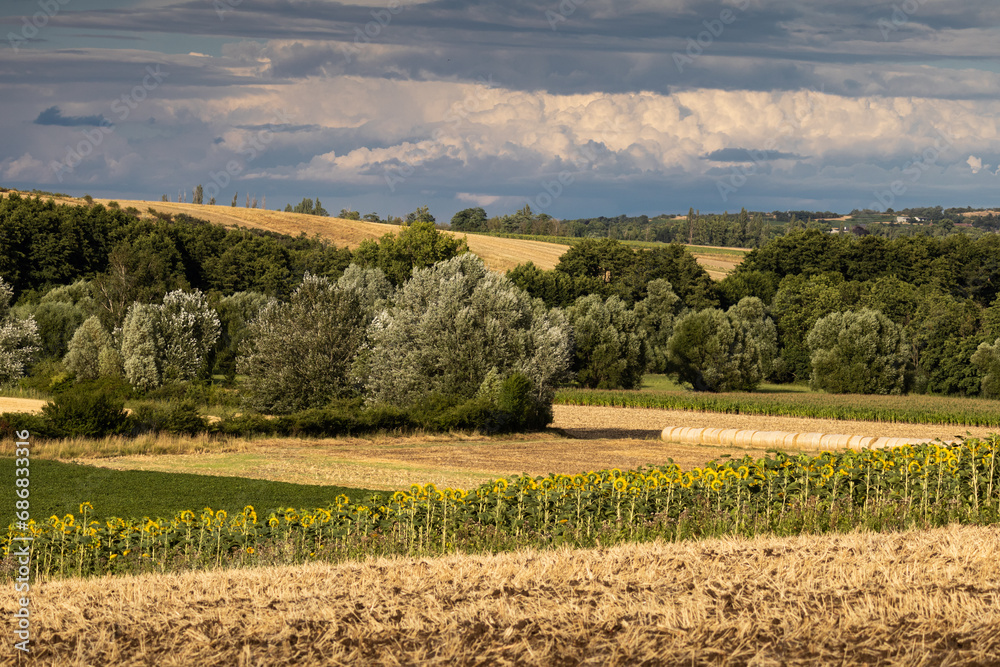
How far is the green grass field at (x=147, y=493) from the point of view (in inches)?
706

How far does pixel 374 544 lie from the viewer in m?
10.3

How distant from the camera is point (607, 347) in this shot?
6906 centimetres

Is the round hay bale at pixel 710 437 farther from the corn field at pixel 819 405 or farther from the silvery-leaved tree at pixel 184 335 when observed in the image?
the silvery-leaved tree at pixel 184 335

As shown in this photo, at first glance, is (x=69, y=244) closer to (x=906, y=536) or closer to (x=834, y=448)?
(x=834, y=448)

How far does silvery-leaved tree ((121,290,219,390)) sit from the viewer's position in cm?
4975

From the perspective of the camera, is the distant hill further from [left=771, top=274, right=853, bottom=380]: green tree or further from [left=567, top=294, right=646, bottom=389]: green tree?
[left=567, top=294, right=646, bottom=389]: green tree

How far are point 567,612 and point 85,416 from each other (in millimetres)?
27081

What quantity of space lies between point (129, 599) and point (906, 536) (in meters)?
6.89

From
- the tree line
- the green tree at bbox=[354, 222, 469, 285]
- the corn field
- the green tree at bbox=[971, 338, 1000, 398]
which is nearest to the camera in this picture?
the tree line

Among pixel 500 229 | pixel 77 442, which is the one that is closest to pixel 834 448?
pixel 77 442

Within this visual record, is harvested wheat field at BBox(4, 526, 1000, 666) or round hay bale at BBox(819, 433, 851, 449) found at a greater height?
harvested wheat field at BBox(4, 526, 1000, 666)

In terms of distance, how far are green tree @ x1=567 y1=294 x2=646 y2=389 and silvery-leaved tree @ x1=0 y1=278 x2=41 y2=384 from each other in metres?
36.2

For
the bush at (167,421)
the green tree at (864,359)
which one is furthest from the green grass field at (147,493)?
the green tree at (864,359)

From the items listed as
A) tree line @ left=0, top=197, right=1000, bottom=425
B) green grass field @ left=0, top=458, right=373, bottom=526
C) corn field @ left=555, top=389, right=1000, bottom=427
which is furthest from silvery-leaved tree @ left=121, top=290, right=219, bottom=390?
green grass field @ left=0, top=458, right=373, bottom=526
